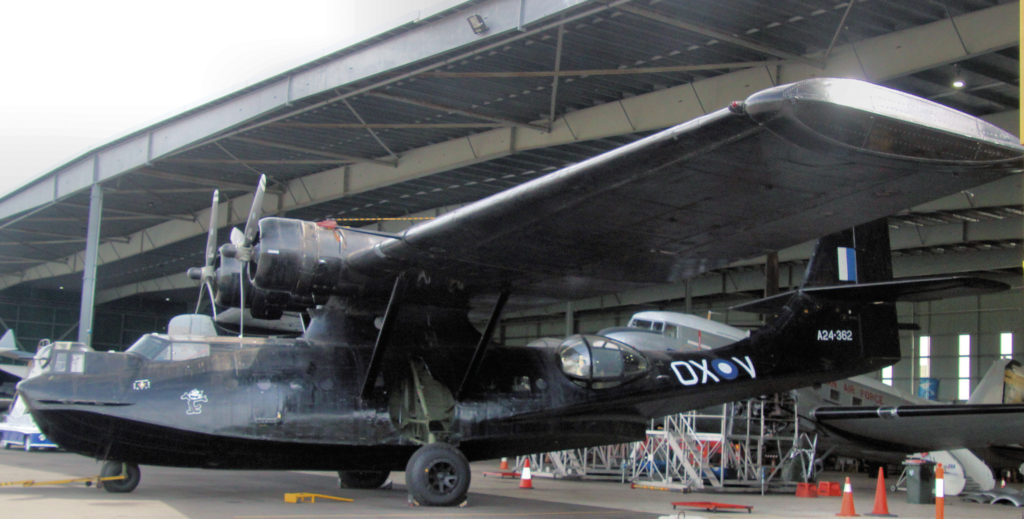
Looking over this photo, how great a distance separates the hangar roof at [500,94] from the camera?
48.6 feet

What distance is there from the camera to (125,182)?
27.4 metres

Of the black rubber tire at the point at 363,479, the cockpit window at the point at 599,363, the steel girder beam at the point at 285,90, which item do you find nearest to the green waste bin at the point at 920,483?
the cockpit window at the point at 599,363

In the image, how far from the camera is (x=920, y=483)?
17.0 meters

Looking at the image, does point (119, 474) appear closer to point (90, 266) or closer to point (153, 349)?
point (153, 349)

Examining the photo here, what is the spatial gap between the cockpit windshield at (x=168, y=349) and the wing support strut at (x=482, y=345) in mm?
3542

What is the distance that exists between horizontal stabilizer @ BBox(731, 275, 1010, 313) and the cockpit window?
240 cm

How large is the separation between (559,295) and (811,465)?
30.5 feet

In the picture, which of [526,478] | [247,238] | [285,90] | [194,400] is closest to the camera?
[194,400]

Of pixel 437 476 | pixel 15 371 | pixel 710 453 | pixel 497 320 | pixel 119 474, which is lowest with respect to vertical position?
pixel 710 453

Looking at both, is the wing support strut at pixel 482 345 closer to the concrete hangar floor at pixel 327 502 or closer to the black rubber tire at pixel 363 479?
the concrete hangar floor at pixel 327 502

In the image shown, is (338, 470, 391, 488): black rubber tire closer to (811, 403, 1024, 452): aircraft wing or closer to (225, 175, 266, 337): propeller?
(225, 175, 266, 337): propeller

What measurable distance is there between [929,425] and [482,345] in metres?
10.1

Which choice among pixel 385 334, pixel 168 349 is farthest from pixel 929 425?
pixel 168 349

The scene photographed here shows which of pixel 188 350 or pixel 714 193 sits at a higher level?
pixel 714 193
